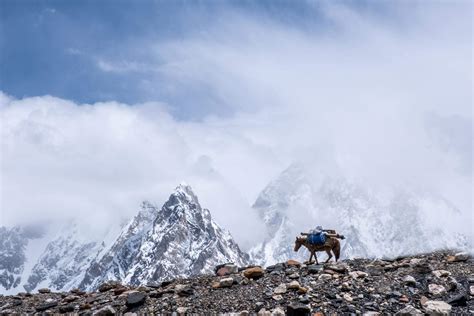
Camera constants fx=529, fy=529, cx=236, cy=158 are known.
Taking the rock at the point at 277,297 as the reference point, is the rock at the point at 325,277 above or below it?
above

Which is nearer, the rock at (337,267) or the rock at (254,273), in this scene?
the rock at (337,267)

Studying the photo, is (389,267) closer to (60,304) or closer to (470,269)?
(470,269)

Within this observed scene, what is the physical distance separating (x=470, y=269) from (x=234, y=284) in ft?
24.4

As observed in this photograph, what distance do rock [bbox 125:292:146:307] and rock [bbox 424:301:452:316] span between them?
8096 mm

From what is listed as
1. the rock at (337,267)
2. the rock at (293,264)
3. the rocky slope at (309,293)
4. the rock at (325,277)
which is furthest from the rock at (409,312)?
the rock at (293,264)

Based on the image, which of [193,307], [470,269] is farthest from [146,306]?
[470,269]

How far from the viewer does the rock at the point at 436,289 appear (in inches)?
587

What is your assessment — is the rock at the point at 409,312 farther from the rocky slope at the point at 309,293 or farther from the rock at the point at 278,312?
the rock at the point at 278,312

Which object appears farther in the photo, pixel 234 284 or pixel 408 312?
pixel 234 284

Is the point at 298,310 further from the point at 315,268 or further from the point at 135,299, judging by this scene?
the point at 135,299

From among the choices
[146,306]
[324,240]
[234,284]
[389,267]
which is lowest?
[146,306]

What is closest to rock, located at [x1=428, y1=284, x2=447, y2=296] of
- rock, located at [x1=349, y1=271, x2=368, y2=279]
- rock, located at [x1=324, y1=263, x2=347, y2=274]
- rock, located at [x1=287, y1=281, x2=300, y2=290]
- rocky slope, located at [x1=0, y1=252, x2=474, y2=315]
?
rocky slope, located at [x1=0, y1=252, x2=474, y2=315]

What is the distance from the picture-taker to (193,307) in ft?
49.2

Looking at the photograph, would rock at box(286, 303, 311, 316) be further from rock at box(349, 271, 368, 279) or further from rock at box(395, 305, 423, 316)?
rock at box(349, 271, 368, 279)
